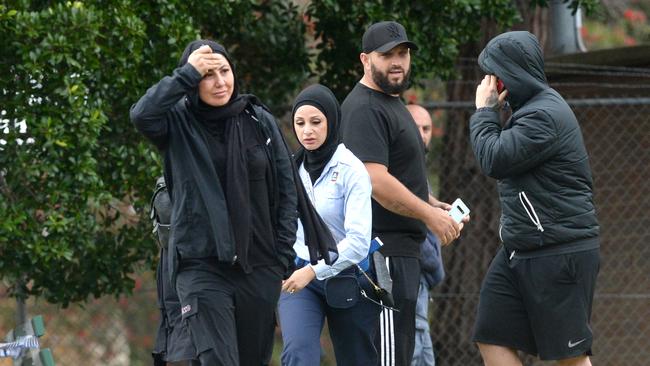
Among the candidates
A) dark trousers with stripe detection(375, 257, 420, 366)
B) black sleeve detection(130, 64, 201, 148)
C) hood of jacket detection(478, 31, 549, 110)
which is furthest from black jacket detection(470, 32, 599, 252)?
black sleeve detection(130, 64, 201, 148)

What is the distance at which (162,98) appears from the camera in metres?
5.54

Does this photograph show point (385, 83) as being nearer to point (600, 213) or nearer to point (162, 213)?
point (162, 213)

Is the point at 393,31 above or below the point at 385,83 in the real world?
above

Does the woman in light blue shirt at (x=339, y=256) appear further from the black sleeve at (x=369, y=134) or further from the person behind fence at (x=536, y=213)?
the person behind fence at (x=536, y=213)

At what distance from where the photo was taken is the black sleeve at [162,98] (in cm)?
555

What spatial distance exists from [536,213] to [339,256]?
99 centimetres

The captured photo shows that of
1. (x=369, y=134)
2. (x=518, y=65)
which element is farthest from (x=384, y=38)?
(x=518, y=65)

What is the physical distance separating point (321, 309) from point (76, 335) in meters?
5.24

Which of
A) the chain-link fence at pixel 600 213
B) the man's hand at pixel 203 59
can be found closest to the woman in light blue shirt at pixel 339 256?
the man's hand at pixel 203 59

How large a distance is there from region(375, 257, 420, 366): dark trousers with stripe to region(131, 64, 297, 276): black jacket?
1.06 meters

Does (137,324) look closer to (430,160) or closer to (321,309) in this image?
(430,160)

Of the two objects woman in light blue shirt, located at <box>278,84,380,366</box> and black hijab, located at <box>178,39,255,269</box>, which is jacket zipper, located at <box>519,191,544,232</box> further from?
black hijab, located at <box>178,39,255,269</box>

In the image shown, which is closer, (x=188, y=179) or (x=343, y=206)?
(x=188, y=179)

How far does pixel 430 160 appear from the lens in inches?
443
